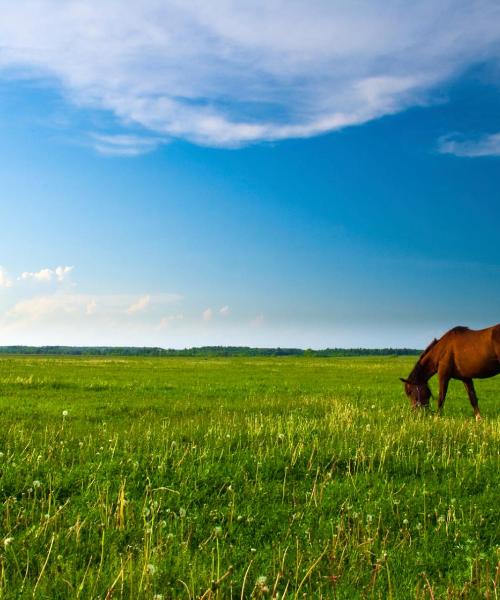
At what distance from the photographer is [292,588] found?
5.30 m

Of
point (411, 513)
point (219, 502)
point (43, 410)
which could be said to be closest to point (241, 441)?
point (219, 502)

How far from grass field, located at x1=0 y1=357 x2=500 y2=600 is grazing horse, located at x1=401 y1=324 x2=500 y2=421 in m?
6.09

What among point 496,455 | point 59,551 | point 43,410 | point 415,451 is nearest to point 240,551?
point 59,551

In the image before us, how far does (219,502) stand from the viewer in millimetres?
7648

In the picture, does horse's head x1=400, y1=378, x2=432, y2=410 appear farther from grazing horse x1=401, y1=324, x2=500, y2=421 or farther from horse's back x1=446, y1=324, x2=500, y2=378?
horse's back x1=446, y1=324, x2=500, y2=378

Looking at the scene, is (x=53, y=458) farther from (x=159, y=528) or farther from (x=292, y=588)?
(x=292, y=588)

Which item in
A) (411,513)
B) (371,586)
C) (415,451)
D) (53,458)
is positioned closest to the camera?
(371,586)

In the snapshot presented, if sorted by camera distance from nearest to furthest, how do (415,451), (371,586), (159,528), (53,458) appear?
(371,586) < (159,528) < (53,458) < (415,451)

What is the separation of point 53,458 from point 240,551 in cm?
488

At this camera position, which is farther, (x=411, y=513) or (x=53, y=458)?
(x=53, y=458)

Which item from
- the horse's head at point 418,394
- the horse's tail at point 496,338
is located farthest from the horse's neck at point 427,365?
the horse's tail at point 496,338

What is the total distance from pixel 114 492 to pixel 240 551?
8.48ft

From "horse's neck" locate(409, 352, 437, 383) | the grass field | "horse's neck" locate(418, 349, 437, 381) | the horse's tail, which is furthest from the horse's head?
the grass field

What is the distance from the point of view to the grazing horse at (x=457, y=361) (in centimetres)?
1830
